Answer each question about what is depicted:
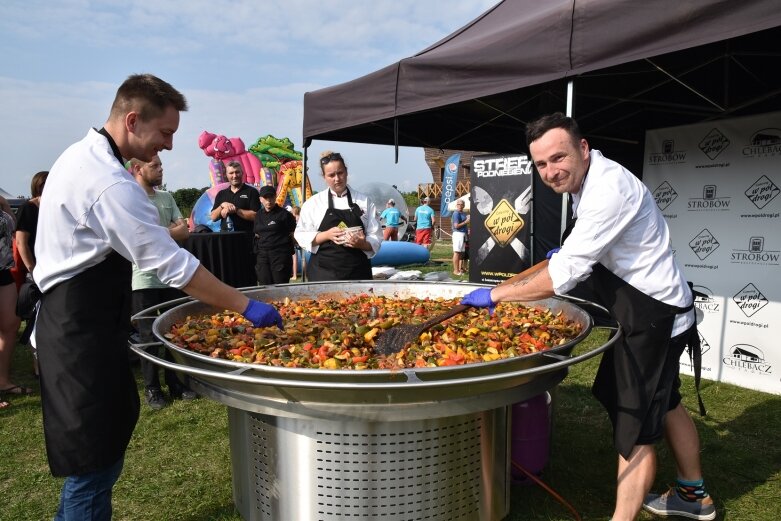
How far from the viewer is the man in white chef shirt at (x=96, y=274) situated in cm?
181

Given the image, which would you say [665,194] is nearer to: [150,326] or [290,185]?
[150,326]

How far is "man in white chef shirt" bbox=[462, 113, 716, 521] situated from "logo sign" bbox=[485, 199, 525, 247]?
13.2 feet

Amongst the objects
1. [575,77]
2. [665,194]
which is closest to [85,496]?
[575,77]

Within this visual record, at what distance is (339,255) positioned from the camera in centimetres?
435

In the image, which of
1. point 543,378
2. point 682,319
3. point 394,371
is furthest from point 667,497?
point 394,371

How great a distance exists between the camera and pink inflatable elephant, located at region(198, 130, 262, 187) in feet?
61.1

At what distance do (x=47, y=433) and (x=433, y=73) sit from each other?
12.3 feet

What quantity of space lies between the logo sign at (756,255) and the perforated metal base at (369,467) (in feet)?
12.4

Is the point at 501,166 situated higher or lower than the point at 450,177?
lower

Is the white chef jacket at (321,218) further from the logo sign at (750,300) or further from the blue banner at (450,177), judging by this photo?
the blue banner at (450,177)

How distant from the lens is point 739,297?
189 inches

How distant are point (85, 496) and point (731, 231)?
5.36 metres

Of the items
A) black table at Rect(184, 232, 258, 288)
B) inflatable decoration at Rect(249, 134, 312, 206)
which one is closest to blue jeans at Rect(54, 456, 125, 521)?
black table at Rect(184, 232, 258, 288)

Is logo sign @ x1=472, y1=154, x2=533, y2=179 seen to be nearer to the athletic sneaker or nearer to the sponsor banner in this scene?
the sponsor banner
